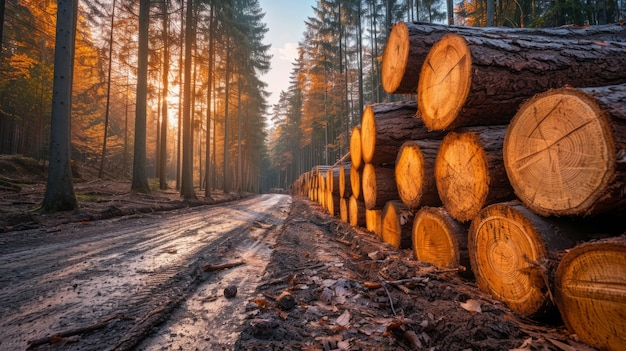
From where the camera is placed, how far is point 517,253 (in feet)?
6.12

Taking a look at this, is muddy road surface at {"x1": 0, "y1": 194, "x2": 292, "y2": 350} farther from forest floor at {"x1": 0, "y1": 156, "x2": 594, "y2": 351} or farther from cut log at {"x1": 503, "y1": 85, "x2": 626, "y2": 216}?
cut log at {"x1": 503, "y1": 85, "x2": 626, "y2": 216}

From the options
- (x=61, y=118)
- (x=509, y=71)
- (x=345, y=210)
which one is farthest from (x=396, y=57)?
(x=61, y=118)

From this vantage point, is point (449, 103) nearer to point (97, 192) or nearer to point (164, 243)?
point (164, 243)

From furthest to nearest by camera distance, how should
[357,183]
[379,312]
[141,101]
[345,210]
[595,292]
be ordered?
[141,101] → [345,210] → [357,183] → [379,312] → [595,292]

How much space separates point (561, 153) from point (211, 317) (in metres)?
2.41

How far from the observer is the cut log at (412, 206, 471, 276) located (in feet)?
8.28

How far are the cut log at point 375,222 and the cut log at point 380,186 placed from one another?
0.47 feet

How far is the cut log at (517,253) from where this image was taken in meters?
1.67

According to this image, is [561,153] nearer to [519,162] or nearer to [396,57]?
[519,162]

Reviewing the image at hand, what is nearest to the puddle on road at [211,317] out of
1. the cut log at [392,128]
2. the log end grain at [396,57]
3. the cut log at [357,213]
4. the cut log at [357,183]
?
the cut log at [392,128]

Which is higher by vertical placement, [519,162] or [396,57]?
[396,57]

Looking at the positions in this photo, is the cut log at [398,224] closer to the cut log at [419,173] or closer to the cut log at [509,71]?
the cut log at [419,173]

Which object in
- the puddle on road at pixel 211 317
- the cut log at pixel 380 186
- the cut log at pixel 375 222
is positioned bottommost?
the puddle on road at pixel 211 317

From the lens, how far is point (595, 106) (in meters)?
1.43
